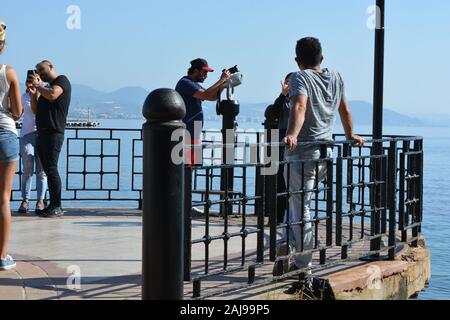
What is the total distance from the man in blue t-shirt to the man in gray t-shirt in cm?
269

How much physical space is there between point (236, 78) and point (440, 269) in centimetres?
838

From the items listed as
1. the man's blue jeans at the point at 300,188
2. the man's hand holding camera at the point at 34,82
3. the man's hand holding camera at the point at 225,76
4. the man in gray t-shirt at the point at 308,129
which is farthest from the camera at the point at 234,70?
the man's blue jeans at the point at 300,188

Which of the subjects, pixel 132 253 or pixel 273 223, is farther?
pixel 132 253

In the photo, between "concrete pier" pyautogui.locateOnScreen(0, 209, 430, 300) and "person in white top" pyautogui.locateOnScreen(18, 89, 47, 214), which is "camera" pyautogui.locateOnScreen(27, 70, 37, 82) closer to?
"person in white top" pyautogui.locateOnScreen(18, 89, 47, 214)

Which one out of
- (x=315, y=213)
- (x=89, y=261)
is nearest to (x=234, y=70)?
(x=315, y=213)

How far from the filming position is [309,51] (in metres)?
6.04

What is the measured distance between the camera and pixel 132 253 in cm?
721

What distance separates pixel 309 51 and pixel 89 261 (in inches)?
102

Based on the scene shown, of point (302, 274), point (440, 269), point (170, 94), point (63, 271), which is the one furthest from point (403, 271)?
point (440, 269)

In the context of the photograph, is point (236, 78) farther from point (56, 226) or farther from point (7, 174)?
point (7, 174)

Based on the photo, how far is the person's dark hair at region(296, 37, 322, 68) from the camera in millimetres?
6020

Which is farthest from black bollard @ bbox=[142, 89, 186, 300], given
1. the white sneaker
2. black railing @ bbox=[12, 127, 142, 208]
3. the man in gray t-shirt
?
black railing @ bbox=[12, 127, 142, 208]

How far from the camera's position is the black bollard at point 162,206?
13.9ft
